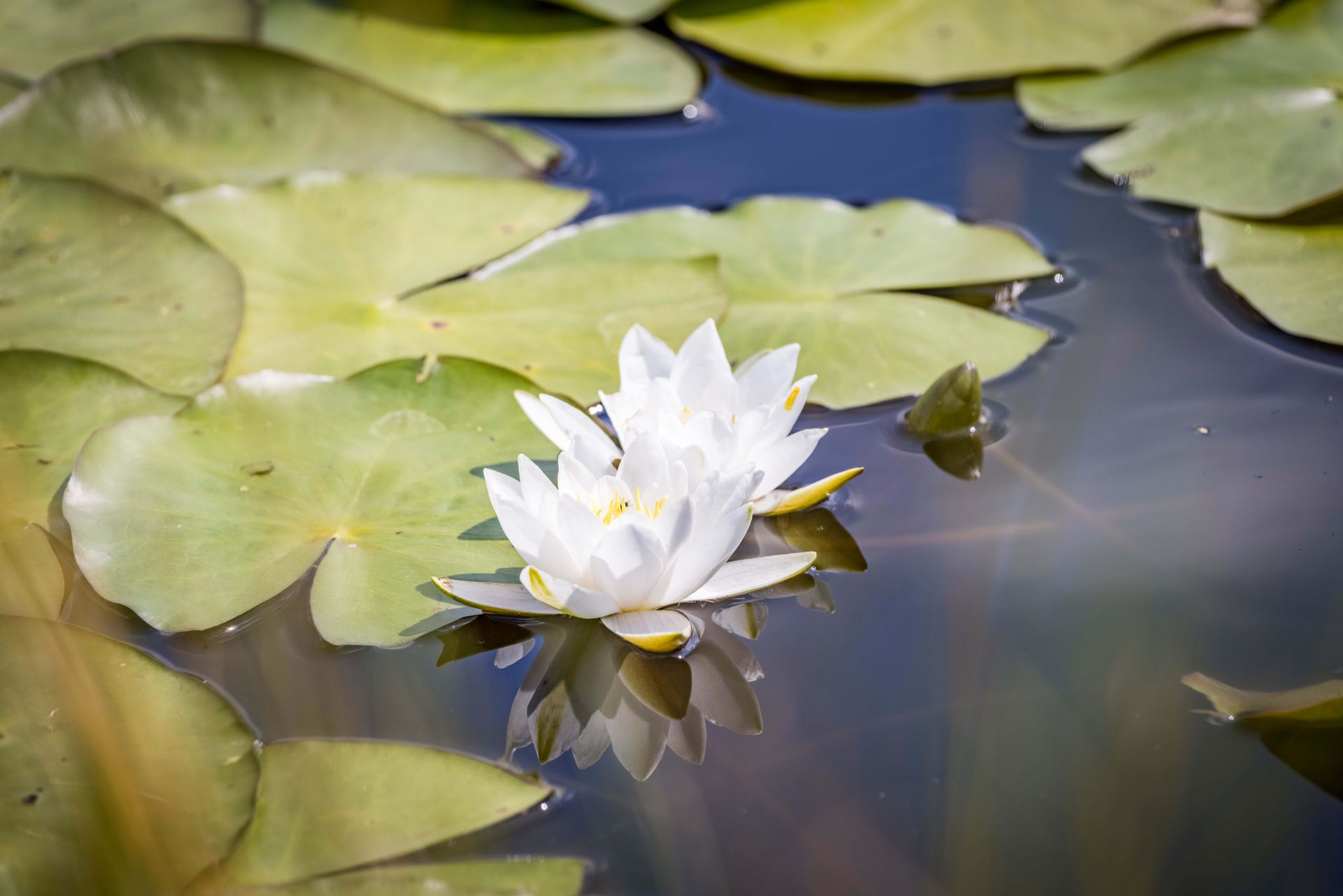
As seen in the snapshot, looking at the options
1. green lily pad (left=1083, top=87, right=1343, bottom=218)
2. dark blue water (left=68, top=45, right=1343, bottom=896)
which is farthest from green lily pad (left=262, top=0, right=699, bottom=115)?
dark blue water (left=68, top=45, right=1343, bottom=896)

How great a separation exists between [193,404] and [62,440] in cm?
23

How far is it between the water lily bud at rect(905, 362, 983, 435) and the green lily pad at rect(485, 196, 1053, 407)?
9 centimetres

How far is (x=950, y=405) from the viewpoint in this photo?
66.1 inches

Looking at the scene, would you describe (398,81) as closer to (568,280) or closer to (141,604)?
(568,280)

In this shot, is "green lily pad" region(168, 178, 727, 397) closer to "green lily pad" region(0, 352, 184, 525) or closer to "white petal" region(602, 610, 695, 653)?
"green lily pad" region(0, 352, 184, 525)

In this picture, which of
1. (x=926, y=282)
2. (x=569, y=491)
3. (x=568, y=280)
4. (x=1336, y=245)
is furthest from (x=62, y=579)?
(x=1336, y=245)

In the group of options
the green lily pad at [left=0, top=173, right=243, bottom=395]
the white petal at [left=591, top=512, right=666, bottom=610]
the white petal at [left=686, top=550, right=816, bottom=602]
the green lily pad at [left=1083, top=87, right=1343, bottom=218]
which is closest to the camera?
the white petal at [left=591, top=512, right=666, bottom=610]

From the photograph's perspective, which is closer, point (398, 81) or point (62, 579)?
point (62, 579)

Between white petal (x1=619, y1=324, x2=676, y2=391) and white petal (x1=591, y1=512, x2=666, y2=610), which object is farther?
white petal (x1=619, y1=324, x2=676, y2=391)

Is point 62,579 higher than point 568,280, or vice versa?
point 568,280

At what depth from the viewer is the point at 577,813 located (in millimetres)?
1161

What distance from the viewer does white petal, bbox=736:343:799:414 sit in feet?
4.99

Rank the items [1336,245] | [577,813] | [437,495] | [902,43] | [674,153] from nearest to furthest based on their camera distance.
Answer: [577,813] < [437,495] < [1336,245] < [674,153] < [902,43]

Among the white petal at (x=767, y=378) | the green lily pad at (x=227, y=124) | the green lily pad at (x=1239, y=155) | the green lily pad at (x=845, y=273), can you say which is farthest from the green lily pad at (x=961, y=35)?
the white petal at (x=767, y=378)
